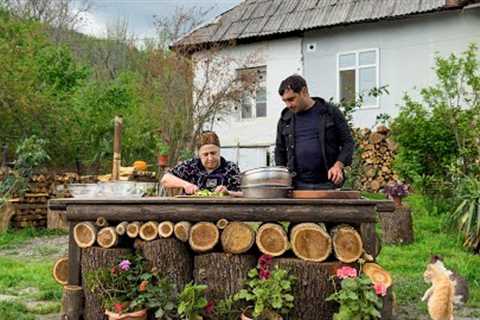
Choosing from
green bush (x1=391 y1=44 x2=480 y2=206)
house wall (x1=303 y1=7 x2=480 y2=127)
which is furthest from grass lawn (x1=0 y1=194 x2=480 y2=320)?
house wall (x1=303 y1=7 x2=480 y2=127)

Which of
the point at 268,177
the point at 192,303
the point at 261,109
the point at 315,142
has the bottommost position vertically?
the point at 192,303

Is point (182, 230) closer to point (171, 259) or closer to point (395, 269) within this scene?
point (171, 259)

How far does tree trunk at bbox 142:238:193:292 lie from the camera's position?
395 centimetres

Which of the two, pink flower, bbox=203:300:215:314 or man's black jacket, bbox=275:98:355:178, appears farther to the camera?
man's black jacket, bbox=275:98:355:178

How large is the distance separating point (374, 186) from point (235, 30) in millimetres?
5470

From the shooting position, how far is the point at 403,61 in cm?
1288

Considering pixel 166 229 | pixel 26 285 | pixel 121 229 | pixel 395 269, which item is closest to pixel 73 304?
pixel 121 229

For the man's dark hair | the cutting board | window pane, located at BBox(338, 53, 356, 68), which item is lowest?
the cutting board

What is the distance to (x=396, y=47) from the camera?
12977 mm

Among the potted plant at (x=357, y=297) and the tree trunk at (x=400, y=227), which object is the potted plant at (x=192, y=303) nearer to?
the potted plant at (x=357, y=297)

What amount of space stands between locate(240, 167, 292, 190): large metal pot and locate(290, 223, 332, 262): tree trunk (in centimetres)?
29

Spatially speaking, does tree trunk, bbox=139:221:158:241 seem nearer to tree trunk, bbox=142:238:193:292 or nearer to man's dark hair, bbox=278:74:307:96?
tree trunk, bbox=142:238:193:292

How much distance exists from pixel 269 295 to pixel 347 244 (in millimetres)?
541

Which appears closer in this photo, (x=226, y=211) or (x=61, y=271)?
(x=226, y=211)
